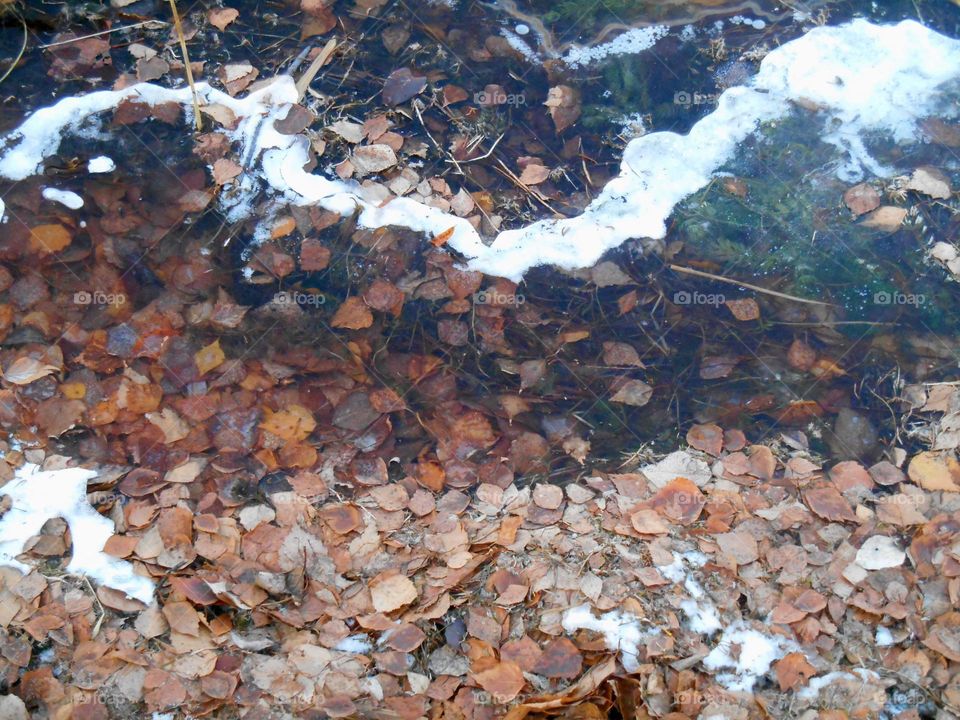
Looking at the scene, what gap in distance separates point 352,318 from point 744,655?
1542 mm

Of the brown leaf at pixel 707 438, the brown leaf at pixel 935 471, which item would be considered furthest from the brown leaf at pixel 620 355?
the brown leaf at pixel 935 471

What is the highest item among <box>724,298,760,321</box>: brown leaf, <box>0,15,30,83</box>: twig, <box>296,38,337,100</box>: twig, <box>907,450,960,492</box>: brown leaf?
<box>0,15,30,83</box>: twig

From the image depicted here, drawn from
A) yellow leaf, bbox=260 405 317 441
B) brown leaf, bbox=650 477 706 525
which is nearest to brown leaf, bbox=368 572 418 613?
yellow leaf, bbox=260 405 317 441

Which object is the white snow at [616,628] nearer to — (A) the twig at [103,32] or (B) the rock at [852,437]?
(B) the rock at [852,437]

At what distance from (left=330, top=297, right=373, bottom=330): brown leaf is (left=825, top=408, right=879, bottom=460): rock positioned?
1.56 m

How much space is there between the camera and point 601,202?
2777mm

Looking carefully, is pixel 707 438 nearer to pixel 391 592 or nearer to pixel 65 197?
pixel 391 592

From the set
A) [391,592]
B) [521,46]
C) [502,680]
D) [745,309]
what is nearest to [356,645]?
[391,592]

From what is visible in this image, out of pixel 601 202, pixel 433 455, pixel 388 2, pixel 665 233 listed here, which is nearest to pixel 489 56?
pixel 388 2

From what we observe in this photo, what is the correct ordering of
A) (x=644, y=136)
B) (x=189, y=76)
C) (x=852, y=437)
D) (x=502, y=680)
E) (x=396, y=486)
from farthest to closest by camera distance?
(x=644, y=136)
(x=189, y=76)
(x=852, y=437)
(x=396, y=486)
(x=502, y=680)

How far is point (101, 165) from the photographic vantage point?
2670 mm

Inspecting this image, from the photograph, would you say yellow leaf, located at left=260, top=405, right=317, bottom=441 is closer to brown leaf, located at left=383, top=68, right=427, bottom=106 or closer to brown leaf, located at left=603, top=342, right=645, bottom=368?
brown leaf, located at left=603, top=342, right=645, bottom=368

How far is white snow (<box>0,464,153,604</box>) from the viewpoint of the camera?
7.51 feet

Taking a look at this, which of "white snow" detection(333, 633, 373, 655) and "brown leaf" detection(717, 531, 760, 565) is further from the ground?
"brown leaf" detection(717, 531, 760, 565)
